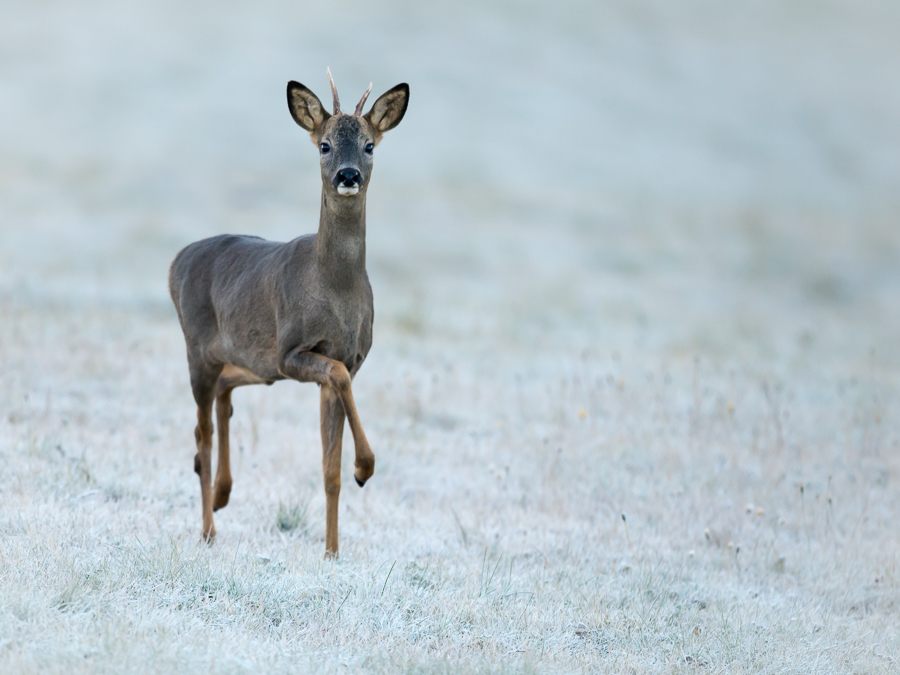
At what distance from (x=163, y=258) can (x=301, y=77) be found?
16.6 m

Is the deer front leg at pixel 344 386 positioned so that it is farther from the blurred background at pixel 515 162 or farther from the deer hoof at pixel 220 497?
the blurred background at pixel 515 162

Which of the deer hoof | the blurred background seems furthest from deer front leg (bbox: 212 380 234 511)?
the blurred background

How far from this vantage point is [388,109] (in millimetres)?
6055

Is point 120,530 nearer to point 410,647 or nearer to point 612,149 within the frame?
point 410,647

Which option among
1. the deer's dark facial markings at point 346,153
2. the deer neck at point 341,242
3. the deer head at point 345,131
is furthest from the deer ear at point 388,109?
the deer neck at point 341,242

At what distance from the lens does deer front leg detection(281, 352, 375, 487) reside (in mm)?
5496

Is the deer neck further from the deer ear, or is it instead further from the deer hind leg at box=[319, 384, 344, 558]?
the deer hind leg at box=[319, 384, 344, 558]

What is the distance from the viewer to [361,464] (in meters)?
5.52

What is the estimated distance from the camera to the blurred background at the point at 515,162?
1848 cm

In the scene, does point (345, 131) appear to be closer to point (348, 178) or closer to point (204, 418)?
point (348, 178)

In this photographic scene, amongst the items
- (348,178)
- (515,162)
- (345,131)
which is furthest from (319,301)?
(515,162)

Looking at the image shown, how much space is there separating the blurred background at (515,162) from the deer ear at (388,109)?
26.9 feet

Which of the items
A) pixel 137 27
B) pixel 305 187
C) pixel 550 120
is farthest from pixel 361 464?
pixel 137 27

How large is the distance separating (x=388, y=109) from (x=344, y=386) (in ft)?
5.62
